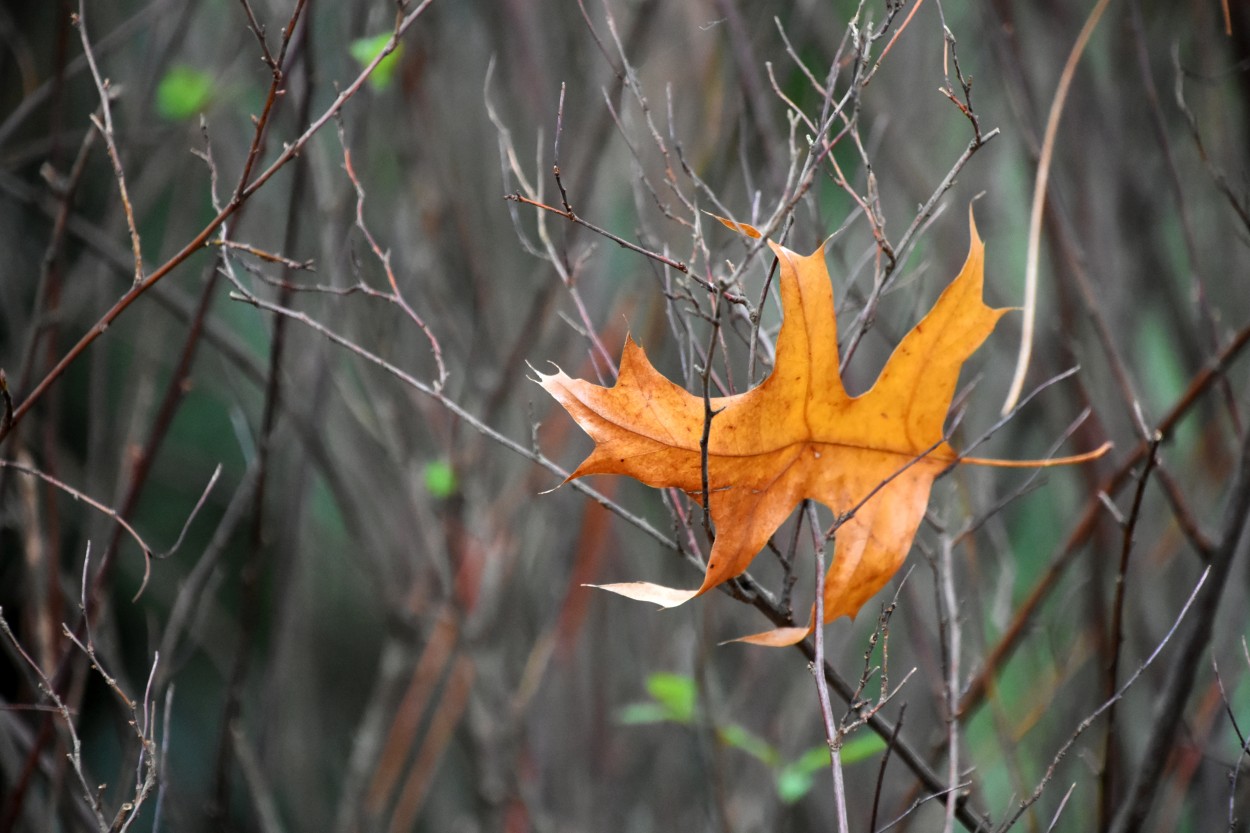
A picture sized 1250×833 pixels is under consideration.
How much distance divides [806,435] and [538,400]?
4.26 feet

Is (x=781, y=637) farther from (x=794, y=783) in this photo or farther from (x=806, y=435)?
(x=794, y=783)

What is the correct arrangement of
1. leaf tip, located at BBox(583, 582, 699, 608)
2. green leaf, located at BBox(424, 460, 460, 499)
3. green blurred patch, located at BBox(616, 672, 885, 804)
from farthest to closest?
green leaf, located at BBox(424, 460, 460, 499)
green blurred patch, located at BBox(616, 672, 885, 804)
leaf tip, located at BBox(583, 582, 699, 608)

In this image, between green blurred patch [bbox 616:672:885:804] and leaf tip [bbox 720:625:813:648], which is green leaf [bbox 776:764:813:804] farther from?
leaf tip [bbox 720:625:813:648]

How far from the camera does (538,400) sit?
75.8 inches

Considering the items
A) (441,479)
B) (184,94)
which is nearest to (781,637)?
(441,479)

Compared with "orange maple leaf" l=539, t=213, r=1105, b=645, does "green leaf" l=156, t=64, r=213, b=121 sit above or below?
above

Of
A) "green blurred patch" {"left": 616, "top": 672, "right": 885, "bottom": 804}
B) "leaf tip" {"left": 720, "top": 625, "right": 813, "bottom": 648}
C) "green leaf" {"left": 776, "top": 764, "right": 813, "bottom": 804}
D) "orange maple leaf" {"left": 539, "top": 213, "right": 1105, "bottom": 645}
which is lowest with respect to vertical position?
"green leaf" {"left": 776, "top": 764, "right": 813, "bottom": 804}

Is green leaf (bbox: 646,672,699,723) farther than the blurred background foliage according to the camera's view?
No

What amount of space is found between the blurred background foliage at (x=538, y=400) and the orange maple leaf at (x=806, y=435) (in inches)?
23.8

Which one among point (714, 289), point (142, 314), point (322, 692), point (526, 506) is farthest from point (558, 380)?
point (322, 692)

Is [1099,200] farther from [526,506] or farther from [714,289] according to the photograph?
[714,289]

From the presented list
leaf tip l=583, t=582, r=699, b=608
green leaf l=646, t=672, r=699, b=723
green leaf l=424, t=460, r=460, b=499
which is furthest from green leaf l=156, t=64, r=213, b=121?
leaf tip l=583, t=582, r=699, b=608

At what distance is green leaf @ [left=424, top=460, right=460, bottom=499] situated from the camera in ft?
4.32

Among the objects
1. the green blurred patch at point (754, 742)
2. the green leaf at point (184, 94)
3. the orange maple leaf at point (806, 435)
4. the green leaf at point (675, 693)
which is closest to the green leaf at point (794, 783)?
the green blurred patch at point (754, 742)
